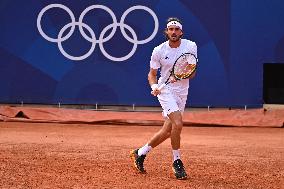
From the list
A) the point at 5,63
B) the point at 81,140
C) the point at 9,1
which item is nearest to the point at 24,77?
the point at 5,63

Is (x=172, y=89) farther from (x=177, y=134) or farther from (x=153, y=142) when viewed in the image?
(x=153, y=142)

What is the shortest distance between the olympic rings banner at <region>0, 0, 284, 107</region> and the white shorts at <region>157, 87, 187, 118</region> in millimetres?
6589

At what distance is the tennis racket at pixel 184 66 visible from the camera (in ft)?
20.3

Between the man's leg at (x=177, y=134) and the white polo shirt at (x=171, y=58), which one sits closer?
the man's leg at (x=177, y=134)

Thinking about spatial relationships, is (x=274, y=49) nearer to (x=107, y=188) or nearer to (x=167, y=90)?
(x=167, y=90)

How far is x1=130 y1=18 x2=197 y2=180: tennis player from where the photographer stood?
6.09 metres

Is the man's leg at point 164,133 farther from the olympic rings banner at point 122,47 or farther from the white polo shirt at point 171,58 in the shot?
the olympic rings banner at point 122,47

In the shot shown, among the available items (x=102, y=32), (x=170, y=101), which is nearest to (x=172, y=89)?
(x=170, y=101)

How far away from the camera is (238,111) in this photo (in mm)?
12758

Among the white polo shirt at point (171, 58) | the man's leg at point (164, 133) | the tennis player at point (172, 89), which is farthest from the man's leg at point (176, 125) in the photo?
the white polo shirt at point (171, 58)

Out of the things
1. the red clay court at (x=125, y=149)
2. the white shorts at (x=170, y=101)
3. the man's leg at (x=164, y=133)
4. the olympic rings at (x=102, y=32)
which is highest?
the olympic rings at (x=102, y=32)

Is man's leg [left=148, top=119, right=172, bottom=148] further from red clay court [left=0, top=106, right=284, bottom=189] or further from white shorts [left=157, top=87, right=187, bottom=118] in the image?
red clay court [left=0, top=106, right=284, bottom=189]

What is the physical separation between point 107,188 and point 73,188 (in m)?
0.32

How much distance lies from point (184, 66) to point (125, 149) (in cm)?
265
